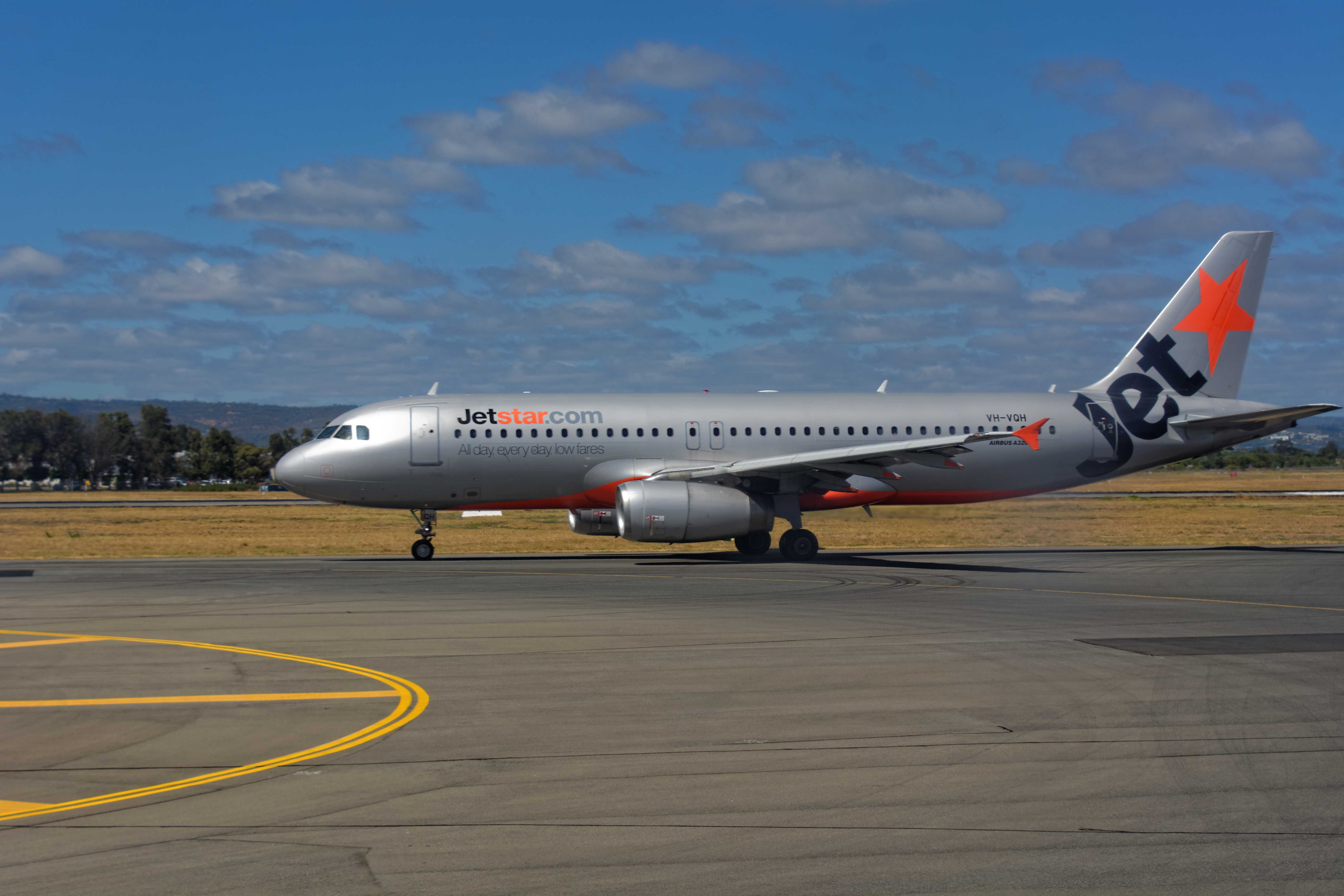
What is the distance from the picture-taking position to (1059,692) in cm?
1195

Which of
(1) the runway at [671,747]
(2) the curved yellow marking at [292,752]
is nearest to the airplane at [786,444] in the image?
(1) the runway at [671,747]

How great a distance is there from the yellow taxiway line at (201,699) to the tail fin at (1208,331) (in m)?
27.3

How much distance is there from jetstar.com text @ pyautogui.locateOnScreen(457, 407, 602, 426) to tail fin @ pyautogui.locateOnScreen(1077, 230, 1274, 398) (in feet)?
49.6

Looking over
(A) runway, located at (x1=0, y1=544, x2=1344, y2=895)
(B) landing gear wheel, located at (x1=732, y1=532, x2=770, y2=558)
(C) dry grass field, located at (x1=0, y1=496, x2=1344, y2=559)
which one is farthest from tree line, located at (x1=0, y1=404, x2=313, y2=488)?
(A) runway, located at (x1=0, y1=544, x2=1344, y2=895)

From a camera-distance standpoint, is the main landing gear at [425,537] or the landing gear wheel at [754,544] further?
the landing gear wheel at [754,544]

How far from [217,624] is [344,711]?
285 inches

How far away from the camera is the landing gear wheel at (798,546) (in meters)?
29.4

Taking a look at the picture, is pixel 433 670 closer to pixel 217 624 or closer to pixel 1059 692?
pixel 217 624

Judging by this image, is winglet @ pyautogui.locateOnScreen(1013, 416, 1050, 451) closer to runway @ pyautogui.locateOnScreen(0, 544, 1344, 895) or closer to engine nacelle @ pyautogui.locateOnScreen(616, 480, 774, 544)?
engine nacelle @ pyautogui.locateOnScreen(616, 480, 774, 544)

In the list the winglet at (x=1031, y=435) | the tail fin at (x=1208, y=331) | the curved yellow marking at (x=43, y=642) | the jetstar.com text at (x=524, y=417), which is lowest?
the curved yellow marking at (x=43, y=642)

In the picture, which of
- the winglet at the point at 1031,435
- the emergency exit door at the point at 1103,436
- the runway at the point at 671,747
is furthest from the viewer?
the emergency exit door at the point at 1103,436

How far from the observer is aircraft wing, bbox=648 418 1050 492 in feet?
90.2

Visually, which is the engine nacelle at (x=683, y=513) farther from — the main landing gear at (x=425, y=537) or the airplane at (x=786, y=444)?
the main landing gear at (x=425, y=537)

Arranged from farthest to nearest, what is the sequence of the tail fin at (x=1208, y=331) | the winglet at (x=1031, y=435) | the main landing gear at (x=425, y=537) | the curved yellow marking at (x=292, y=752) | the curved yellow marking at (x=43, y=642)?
the tail fin at (x=1208, y=331) → the main landing gear at (x=425, y=537) → the winglet at (x=1031, y=435) → the curved yellow marking at (x=43, y=642) → the curved yellow marking at (x=292, y=752)
